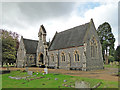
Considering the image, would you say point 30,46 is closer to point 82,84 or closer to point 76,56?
point 76,56

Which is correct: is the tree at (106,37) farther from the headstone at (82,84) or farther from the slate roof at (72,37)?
the headstone at (82,84)

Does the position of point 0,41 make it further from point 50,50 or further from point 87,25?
point 87,25

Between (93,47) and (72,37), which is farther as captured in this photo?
(72,37)

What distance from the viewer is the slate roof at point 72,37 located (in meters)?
28.5

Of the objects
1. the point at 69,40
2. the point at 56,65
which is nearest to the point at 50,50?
the point at 56,65

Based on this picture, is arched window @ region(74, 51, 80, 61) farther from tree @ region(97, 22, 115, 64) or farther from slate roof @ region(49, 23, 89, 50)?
tree @ region(97, 22, 115, 64)

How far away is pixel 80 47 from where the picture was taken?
87.8 feet

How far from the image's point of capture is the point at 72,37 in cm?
3142

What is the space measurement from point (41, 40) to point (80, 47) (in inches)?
709

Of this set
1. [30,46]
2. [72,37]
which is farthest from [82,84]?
[30,46]

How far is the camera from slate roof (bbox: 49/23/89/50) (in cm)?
2853

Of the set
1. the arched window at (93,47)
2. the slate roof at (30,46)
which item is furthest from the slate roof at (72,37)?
the slate roof at (30,46)

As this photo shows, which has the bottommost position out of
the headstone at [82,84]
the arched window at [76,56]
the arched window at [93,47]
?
the headstone at [82,84]

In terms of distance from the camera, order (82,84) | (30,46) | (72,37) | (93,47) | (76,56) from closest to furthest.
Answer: (82,84)
(76,56)
(93,47)
(72,37)
(30,46)
